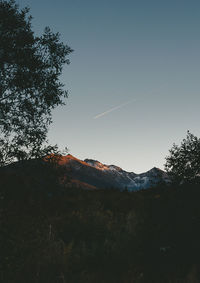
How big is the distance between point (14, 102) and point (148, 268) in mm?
10477

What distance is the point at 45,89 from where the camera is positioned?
13.3m

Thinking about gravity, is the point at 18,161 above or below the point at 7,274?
above

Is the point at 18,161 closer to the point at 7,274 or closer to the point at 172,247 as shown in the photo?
the point at 7,274

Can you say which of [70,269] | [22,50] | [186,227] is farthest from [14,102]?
[186,227]

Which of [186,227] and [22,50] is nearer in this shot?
[186,227]

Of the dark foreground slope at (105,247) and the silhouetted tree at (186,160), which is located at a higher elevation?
the silhouetted tree at (186,160)

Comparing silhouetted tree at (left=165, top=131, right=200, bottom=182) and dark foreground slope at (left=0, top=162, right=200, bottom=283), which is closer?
dark foreground slope at (left=0, top=162, right=200, bottom=283)

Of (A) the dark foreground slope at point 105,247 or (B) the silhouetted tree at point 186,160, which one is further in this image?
(B) the silhouetted tree at point 186,160

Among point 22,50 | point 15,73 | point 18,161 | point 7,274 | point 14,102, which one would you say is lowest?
point 7,274

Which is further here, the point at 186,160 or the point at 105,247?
the point at 186,160

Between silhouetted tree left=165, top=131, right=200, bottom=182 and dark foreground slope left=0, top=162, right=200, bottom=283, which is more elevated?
silhouetted tree left=165, top=131, right=200, bottom=182

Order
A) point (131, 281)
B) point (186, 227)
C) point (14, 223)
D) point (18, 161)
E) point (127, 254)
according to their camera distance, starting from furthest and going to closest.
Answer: point (18, 161)
point (14, 223)
point (186, 227)
point (127, 254)
point (131, 281)

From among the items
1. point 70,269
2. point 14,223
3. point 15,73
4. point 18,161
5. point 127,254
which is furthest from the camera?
point 15,73

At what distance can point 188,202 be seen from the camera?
32.3ft
